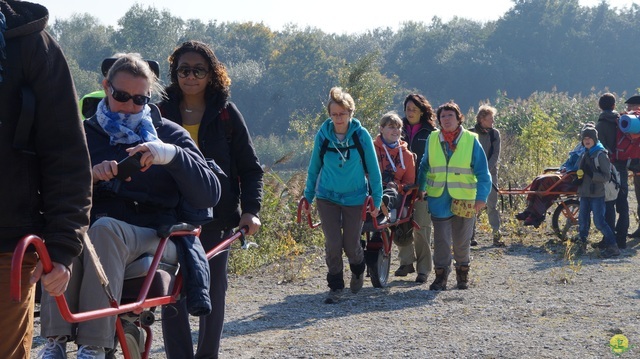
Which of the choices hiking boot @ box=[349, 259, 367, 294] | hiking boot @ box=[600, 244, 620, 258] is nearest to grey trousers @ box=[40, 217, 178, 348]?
hiking boot @ box=[349, 259, 367, 294]

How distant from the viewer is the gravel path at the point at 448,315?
276 inches

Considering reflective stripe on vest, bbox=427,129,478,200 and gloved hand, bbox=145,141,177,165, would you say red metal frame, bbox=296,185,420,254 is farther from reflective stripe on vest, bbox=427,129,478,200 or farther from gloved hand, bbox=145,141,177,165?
gloved hand, bbox=145,141,177,165

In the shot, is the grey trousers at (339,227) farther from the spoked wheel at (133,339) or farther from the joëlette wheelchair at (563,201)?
the joëlette wheelchair at (563,201)

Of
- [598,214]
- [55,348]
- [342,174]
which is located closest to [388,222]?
[342,174]

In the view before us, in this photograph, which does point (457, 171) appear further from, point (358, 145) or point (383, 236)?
point (358, 145)

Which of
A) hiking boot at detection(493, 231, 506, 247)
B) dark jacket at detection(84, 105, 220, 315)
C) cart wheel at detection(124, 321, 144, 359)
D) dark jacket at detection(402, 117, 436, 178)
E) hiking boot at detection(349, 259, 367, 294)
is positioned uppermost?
dark jacket at detection(84, 105, 220, 315)

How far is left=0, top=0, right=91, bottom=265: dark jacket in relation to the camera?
11.0 feet

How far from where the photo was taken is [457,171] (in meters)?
9.62

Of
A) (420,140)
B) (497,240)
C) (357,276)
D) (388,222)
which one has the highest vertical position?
(420,140)

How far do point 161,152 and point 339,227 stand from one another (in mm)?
4770

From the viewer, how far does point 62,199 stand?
339 cm

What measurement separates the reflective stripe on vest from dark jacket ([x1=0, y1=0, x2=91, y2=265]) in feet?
21.3

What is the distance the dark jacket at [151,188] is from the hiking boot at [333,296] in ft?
14.9

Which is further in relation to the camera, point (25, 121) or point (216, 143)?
point (216, 143)
